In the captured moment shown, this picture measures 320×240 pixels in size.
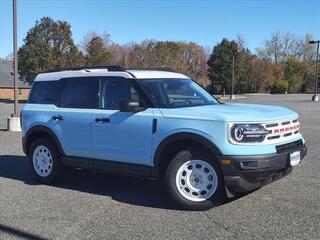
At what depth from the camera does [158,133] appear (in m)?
6.76

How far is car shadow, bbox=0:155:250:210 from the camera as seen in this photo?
7.07 meters

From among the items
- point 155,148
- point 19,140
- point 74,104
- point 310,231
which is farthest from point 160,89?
point 19,140

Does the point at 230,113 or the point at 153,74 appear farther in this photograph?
the point at 153,74

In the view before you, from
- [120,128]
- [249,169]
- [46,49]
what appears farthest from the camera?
[46,49]

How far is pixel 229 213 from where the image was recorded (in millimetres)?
6254

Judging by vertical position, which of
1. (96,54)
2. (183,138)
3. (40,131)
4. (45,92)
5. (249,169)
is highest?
(96,54)

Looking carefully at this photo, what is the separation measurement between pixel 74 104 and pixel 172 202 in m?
2.33

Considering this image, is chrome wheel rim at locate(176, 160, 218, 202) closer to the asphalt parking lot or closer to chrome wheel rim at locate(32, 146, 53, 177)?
the asphalt parking lot

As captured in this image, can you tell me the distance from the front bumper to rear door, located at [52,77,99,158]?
7.81ft

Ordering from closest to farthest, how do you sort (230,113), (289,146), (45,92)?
1. (230,113)
2. (289,146)
3. (45,92)

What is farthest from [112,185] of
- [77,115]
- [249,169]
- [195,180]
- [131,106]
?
[249,169]

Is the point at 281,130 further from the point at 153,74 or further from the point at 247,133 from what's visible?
the point at 153,74

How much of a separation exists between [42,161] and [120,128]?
1.97 m

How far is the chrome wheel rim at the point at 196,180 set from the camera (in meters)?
6.48
